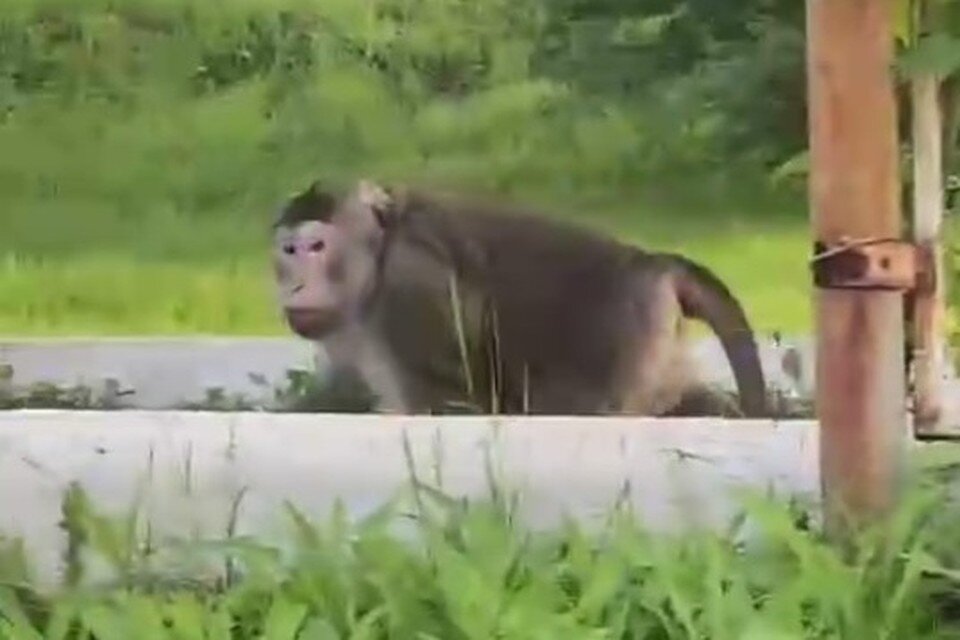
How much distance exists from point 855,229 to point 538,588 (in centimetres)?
43

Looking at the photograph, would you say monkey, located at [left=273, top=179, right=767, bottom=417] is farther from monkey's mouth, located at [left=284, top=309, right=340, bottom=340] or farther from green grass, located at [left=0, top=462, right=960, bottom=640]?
green grass, located at [left=0, top=462, right=960, bottom=640]

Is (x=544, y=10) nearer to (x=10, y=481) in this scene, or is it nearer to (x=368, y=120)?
(x=368, y=120)

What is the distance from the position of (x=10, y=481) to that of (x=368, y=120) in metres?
0.57

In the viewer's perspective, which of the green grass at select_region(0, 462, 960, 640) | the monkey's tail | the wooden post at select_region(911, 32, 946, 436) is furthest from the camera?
the monkey's tail

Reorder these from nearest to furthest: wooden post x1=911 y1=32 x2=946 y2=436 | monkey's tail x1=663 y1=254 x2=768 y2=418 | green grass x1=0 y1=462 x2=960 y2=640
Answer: green grass x1=0 y1=462 x2=960 y2=640, wooden post x1=911 y1=32 x2=946 y2=436, monkey's tail x1=663 y1=254 x2=768 y2=418

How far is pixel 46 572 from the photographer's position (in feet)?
6.82

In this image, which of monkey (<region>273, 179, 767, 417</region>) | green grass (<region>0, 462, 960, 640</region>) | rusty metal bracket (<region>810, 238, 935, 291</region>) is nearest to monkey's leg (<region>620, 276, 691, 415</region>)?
monkey (<region>273, 179, 767, 417</region>)

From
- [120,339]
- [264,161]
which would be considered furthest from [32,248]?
[264,161]

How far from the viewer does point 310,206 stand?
212 cm

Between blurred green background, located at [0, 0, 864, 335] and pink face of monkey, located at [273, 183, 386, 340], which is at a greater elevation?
blurred green background, located at [0, 0, 864, 335]

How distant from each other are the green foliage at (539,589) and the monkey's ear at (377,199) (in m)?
0.37

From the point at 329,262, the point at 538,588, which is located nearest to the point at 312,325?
the point at 329,262

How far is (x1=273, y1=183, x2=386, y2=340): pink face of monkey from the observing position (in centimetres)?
212

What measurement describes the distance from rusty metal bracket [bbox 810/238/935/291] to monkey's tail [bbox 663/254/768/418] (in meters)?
0.31
